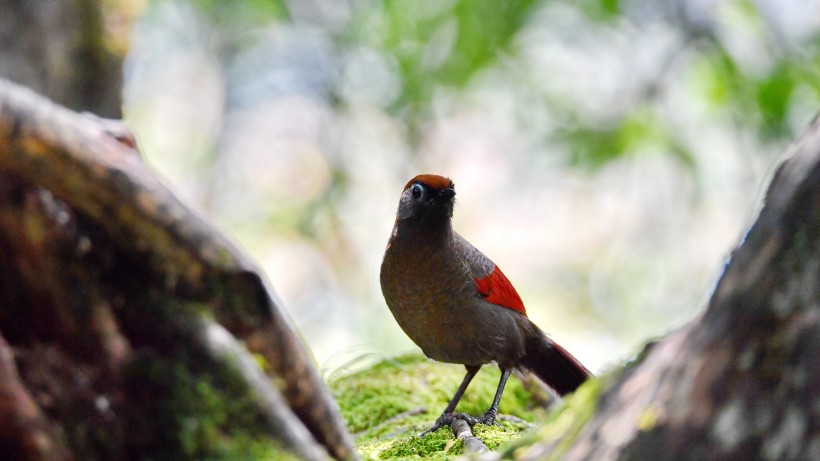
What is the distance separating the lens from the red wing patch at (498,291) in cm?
445

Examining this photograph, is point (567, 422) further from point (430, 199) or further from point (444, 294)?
point (430, 199)

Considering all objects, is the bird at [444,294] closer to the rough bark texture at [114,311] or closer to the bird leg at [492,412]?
the bird leg at [492,412]

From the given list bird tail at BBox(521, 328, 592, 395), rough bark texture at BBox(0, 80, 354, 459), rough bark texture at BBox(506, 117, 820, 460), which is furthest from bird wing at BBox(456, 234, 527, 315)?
rough bark texture at BBox(506, 117, 820, 460)

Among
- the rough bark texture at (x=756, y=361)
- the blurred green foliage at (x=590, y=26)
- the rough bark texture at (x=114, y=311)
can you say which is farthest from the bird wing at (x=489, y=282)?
the blurred green foliage at (x=590, y=26)

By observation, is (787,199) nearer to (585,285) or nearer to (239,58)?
(585,285)

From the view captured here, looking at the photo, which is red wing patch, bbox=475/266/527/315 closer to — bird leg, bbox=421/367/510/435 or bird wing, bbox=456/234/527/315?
bird wing, bbox=456/234/527/315

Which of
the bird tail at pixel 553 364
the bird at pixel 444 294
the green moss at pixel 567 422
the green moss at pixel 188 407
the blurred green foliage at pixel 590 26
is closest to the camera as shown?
the green moss at pixel 567 422

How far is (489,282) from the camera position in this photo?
177 inches

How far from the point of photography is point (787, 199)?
5.05 feet

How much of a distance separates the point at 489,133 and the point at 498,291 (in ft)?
29.1

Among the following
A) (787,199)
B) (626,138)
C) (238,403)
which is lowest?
(238,403)

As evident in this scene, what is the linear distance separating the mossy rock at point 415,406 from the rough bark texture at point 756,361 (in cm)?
152

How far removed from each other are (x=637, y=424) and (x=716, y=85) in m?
9.36

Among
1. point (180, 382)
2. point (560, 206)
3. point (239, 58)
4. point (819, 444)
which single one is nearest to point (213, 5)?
point (239, 58)
